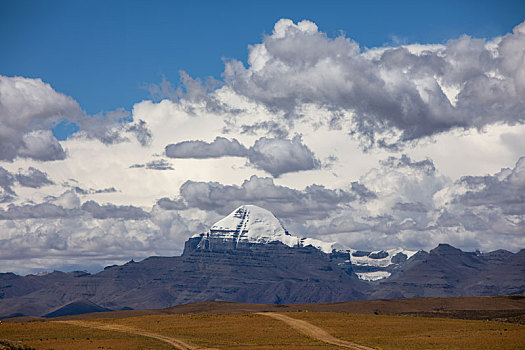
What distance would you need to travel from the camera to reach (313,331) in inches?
5733

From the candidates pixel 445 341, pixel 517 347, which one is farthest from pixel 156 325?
pixel 517 347

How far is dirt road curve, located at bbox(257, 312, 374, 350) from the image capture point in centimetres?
12344

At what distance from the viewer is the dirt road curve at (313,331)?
405ft

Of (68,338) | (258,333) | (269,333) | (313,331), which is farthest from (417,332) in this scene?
(68,338)

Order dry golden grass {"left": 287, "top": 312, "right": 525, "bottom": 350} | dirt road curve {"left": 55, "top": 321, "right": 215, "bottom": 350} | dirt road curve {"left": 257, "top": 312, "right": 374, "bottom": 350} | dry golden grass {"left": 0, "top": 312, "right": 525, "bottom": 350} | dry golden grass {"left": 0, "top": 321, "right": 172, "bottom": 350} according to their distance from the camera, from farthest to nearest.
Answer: dry golden grass {"left": 0, "top": 321, "right": 172, "bottom": 350}
dirt road curve {"left": 55, "top": 321, "right": 215, "bottom": 350}
dirt road curve {"left": 257, "top": 312, "right": 374, "bottom": 350}
dry golden grass {"left": 0, "top": 312, "right": 525, "bottom": 350}
dry golden grass {"left": 287, "top": 312, "right": 525, "bottom": 350}

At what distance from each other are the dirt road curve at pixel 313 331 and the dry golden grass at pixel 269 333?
1782 millimetres

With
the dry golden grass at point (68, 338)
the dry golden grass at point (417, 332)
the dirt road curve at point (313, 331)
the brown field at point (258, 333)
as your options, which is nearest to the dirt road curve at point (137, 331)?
the brown field at point (258, 333)

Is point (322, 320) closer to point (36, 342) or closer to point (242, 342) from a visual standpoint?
point (242, 342)

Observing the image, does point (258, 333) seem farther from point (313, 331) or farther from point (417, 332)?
point (417, 332)

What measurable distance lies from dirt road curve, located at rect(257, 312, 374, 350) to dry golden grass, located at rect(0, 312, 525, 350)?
1.78 meters

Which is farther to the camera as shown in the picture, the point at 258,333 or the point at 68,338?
the point at 258,333

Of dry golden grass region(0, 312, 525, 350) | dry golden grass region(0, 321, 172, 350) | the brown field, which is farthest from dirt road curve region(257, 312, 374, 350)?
dry golden grass region(0, 321, 172, 350)

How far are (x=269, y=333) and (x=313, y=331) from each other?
924 cm

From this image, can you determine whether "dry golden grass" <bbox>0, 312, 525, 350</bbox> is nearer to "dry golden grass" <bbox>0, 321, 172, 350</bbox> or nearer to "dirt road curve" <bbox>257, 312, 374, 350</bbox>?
"dry golden grass" <bbox>0, 321, 172, 350</bbox>
